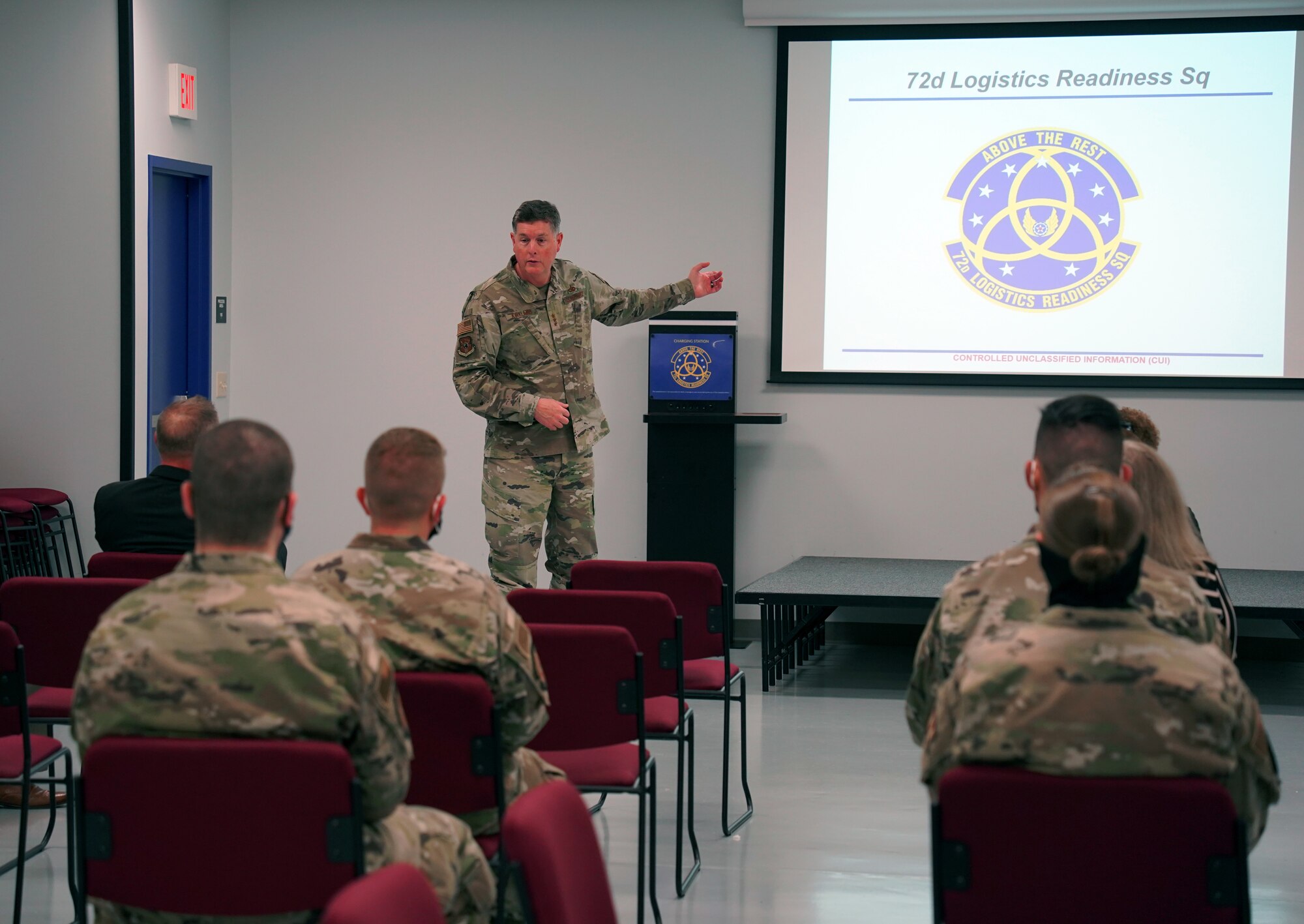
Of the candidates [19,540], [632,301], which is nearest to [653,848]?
[632,301]

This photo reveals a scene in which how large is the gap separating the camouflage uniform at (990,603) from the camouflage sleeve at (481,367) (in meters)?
2.57

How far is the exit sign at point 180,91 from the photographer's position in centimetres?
620

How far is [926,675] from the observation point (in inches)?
88.5

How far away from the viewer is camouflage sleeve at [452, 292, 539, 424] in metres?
A: 4.61

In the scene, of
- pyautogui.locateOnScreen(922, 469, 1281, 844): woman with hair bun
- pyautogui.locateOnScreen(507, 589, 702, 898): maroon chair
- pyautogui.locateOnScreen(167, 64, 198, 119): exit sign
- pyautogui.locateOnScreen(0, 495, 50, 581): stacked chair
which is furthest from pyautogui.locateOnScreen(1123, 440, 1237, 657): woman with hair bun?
pyautogui.locateOnScreen(167, 64, 198, 119): exit sign

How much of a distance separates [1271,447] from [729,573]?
8.63 feet

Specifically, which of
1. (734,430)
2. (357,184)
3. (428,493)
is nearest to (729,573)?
(734,430)

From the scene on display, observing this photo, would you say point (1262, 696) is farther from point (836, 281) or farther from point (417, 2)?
point (417, 2)

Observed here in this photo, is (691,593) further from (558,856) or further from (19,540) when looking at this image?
(19,540)

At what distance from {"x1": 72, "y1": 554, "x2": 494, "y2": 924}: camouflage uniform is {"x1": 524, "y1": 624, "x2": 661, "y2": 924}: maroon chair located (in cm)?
84

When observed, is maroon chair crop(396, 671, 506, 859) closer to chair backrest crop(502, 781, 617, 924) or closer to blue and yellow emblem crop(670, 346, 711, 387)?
chair backrest crop(502, 781, 617, 924)

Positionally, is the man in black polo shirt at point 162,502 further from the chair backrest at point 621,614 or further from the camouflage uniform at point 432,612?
the camouflage uniform at point 432,612

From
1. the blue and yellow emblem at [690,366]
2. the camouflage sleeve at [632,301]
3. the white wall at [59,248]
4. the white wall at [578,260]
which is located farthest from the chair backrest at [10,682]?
the white wall at [578,260]

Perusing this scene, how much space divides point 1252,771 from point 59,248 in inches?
218
